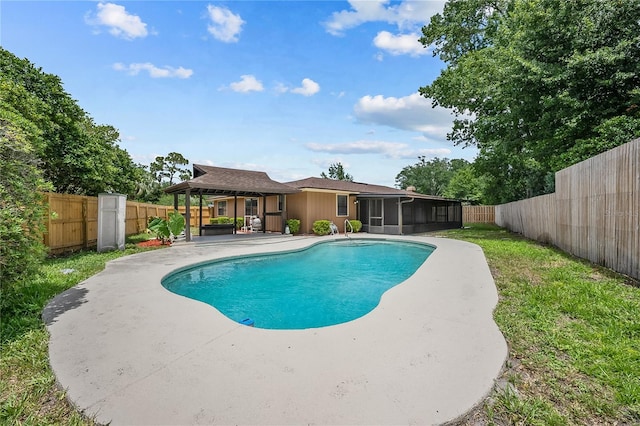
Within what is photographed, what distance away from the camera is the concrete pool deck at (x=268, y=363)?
1.97m

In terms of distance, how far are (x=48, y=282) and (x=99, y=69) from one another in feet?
23.9

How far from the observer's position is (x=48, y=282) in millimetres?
5215

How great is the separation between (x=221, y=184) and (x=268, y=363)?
426 inches

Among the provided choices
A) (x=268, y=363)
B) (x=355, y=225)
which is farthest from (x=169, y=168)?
(x=268, y=363)

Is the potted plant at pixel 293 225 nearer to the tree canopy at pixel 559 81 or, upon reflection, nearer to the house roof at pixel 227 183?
the house roof at pixel 227 183

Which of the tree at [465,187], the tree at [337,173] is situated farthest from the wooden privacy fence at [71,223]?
the tree at [337,173]

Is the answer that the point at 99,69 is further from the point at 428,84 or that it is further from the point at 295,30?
the point at 428,84

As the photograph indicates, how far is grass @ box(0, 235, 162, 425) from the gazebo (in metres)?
7.16

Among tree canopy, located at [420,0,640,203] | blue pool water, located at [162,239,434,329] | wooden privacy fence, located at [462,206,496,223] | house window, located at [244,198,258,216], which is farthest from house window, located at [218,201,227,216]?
wooden privacy fence, located at [462,206,496,223]

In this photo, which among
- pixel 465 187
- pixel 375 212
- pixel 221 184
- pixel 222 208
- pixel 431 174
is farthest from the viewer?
pixel 431 174

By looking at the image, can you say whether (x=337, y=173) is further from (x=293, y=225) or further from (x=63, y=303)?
(x=63, y=303)

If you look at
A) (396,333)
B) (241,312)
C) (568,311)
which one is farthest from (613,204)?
(241,312)

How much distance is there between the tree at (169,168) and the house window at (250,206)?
18.0 meters

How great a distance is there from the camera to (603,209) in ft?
19.4
